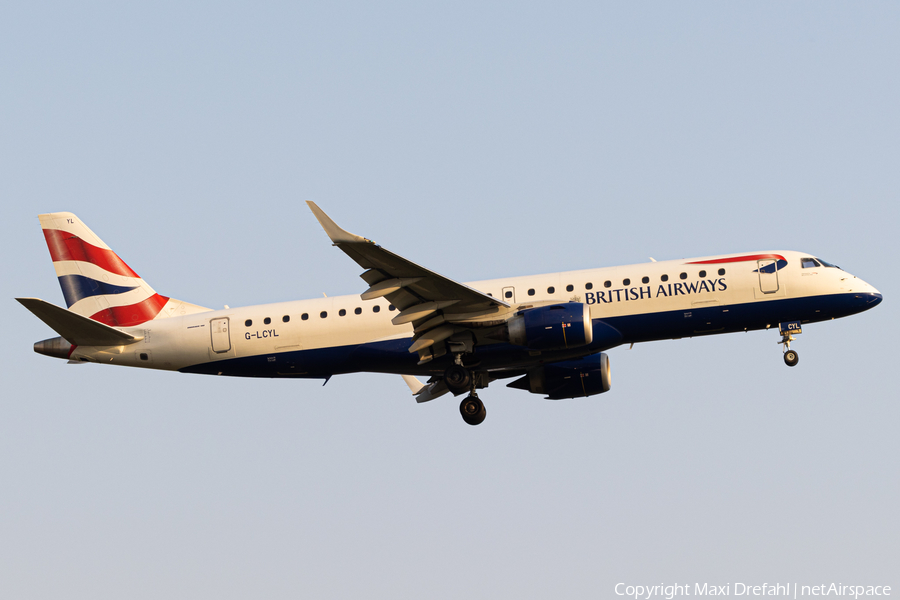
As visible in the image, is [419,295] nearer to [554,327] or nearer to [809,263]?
[554,327]

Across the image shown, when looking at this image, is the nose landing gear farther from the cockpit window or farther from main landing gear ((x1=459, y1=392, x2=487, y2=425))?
main landing gear ((x1=459, y1=392, x2=487, y2=425))

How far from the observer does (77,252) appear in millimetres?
38250

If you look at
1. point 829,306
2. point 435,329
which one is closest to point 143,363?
point 435,329

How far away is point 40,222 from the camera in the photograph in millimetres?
38531

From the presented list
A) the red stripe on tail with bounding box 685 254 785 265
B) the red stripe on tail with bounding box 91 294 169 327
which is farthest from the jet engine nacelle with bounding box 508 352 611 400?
the red stripe on tail with bounding box 91 294 169 327

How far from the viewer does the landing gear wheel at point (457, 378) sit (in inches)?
1329

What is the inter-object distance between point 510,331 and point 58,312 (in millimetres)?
14480

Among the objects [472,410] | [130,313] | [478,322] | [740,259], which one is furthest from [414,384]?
[740,259]

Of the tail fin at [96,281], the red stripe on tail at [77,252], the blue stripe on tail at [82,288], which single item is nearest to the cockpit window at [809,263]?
the tail fin at [96,281]

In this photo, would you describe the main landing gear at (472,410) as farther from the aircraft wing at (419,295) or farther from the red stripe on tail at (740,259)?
the red stripe on tail at (740,259)

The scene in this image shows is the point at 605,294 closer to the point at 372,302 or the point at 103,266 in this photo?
the point at 372,302

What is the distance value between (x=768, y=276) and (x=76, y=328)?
906 inches

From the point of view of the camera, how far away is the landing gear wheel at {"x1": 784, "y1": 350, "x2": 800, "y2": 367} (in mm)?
33594

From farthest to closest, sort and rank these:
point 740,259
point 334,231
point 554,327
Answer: point 740,259, point 554,327, point 334,231
